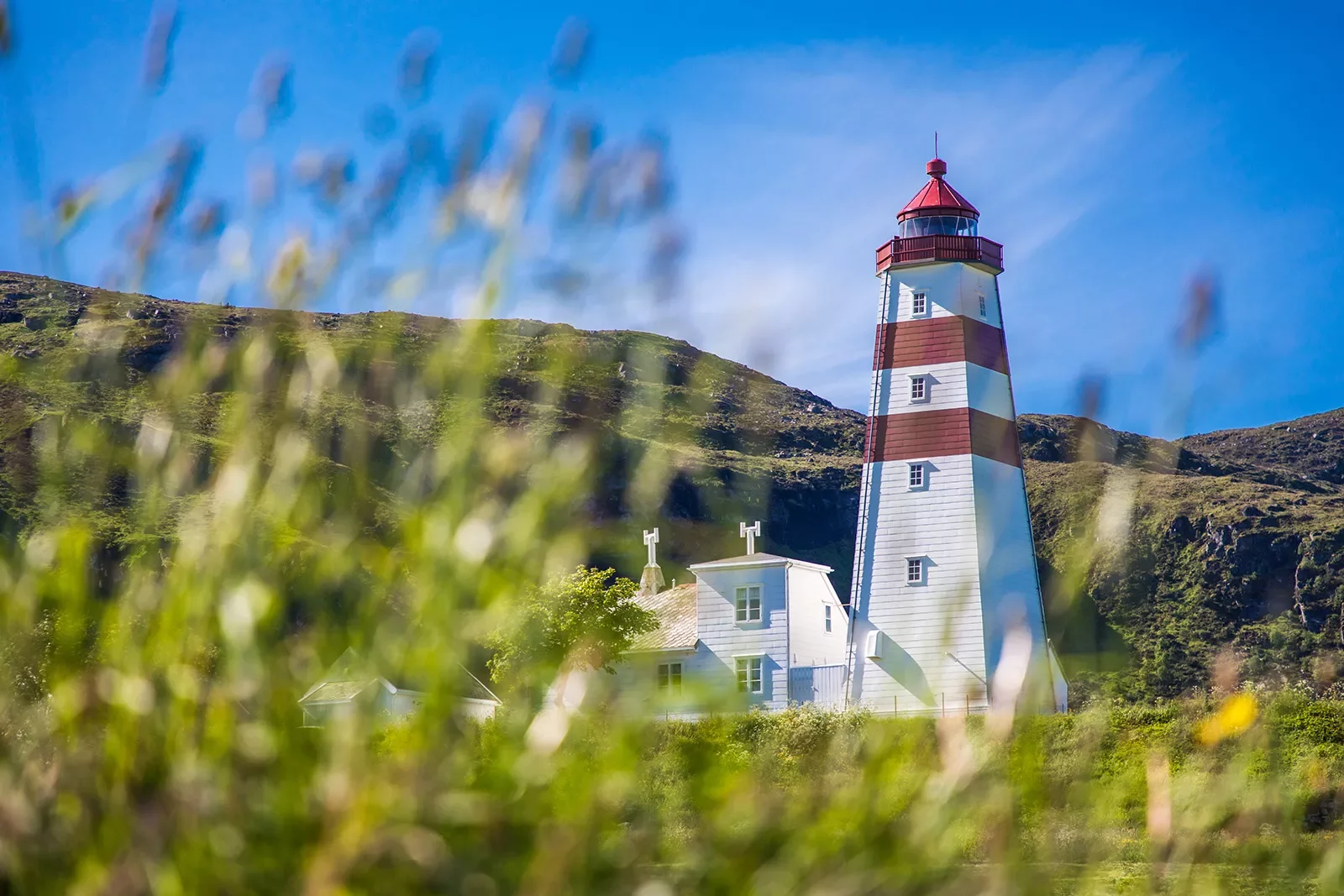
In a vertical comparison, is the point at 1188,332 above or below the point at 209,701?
above

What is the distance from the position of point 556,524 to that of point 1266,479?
10767 cm

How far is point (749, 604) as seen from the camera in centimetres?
3562

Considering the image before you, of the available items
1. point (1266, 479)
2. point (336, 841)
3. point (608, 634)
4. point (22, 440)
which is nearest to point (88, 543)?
point (336, 841)

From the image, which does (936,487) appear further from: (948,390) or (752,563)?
(752,563)

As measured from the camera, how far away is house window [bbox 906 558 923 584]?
3055cm

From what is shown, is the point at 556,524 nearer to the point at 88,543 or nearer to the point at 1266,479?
the point at 88,543

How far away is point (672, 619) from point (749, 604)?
11.4 ft

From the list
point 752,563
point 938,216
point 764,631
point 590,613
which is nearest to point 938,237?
point 938,216

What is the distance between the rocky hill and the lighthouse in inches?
91.9

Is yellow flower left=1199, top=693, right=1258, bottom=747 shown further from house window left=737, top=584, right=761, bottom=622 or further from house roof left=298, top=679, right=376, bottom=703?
house window left=737, top=584, right=761, bottom=622

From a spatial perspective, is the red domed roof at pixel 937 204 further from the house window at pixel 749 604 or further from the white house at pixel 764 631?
the house window at pixel 749 604

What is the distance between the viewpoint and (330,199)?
3695 millimetres

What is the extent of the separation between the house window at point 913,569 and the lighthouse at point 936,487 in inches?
0.9

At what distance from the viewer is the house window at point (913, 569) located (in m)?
30.5
